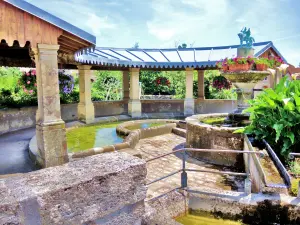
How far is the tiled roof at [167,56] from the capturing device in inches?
473

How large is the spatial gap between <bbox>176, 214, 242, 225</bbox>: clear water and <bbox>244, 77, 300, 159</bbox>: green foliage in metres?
1.57

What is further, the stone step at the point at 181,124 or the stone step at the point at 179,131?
the stone step at the point at 181,124

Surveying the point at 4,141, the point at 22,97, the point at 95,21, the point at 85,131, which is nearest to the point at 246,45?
the point at 85,131

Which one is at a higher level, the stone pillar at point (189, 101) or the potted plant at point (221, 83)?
the potted plant at point (221, 83)

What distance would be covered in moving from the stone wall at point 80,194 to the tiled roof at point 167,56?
9103 millimetres

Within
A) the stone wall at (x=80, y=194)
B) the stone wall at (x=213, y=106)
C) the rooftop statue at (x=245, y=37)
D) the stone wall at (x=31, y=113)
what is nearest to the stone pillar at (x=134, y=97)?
the stone wall at (x=31, y=113)

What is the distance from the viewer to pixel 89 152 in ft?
18.0

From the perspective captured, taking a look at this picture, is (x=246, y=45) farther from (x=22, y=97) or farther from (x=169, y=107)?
(x=22, y=97)

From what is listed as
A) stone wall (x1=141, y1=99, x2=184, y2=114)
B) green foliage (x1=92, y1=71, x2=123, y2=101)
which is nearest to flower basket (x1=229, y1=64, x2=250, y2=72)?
stone wall (x1=141, y1=99, x2=184, y2=114)

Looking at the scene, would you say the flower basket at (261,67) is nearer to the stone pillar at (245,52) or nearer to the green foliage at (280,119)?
the stone pillar at (245,52)

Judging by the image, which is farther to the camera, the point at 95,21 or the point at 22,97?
the point at 95,21

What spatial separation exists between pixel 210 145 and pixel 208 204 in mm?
2778

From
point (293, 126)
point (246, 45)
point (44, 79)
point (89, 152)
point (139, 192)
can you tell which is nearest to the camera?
point (139, 192)

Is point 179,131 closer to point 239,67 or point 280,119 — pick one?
point 239,67
